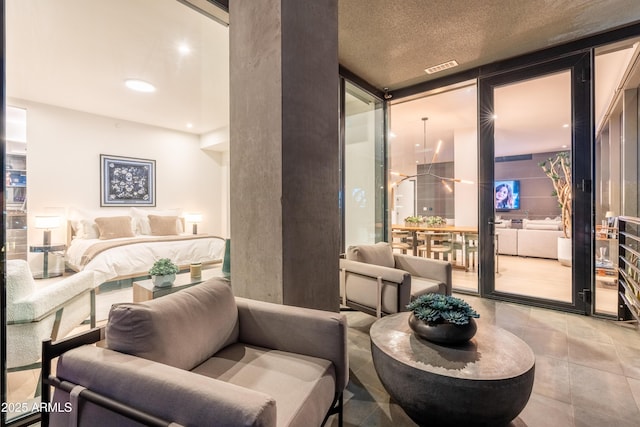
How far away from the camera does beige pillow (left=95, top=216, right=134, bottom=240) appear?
12.2ft

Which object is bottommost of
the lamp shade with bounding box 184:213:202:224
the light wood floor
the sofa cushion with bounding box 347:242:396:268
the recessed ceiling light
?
the light wood floor

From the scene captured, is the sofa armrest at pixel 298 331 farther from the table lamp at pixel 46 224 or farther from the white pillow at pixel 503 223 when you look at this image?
the white pillow at pixel 503 223

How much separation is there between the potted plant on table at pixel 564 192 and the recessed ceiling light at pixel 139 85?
5.20m

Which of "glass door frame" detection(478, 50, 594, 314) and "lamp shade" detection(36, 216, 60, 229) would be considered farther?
"glass door frame" detection(478, 50, 594, 314)

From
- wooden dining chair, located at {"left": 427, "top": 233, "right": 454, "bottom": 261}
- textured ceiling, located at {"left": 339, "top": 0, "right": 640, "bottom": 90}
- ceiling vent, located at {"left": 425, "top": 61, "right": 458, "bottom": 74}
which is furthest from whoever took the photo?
wooden dining chair, located at {"left": 427, "top": 233, "right": 454, "bottom": 261}

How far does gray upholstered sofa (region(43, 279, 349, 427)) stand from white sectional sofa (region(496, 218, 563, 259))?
14.5ft

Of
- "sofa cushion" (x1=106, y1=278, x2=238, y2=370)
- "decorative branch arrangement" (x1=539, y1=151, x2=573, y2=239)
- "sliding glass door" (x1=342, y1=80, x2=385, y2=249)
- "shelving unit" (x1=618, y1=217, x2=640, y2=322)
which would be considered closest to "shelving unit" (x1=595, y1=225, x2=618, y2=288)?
"shelving unit" (x1=618, y1=217, x2=640, y2=322)

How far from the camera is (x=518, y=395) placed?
1.32 m

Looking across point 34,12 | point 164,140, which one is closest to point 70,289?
point 34,12

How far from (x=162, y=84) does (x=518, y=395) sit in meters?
4.57

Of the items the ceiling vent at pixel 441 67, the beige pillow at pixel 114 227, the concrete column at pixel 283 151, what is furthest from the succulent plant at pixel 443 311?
the beige pillow at pixel 114 227

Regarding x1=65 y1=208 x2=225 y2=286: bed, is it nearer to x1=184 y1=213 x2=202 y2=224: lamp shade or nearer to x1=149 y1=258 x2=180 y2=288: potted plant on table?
x1=184 y1=213 x2=202 y2=224: lamp shade

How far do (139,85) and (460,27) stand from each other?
12.6ft

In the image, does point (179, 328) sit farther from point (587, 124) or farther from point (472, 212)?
point (472, 212)
